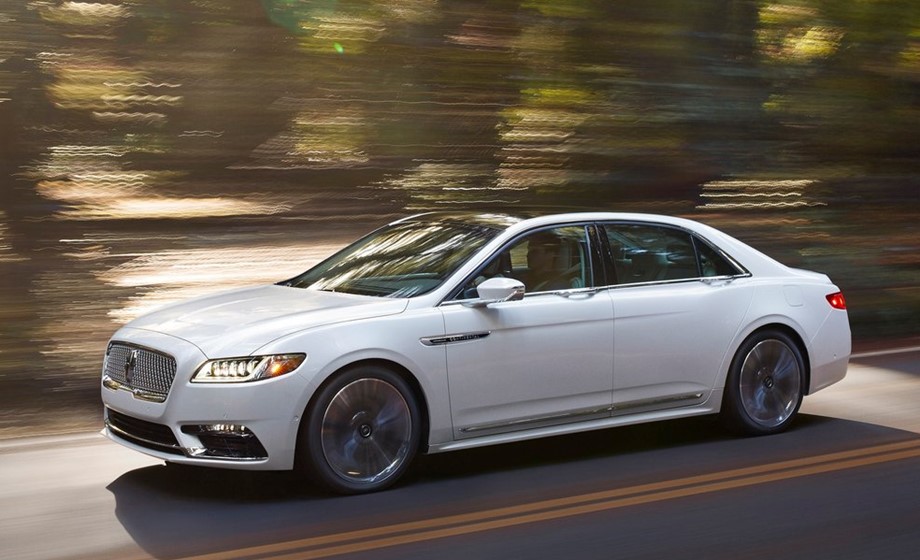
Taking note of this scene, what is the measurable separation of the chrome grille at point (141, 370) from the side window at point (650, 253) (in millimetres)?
2893

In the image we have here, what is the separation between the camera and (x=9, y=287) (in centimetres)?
1028

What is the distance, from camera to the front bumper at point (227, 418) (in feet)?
20.8

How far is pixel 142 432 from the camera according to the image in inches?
265

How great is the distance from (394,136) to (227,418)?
7.36 meters

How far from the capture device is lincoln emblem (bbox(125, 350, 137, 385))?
680 cm

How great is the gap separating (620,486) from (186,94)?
281 inches

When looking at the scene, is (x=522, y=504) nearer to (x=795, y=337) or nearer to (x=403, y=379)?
(x=403, y=379)

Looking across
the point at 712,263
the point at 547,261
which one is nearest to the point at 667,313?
the point at 712,263

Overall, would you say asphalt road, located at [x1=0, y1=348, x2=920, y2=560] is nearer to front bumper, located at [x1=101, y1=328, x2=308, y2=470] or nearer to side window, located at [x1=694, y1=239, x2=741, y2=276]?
front bumper, located at [x1=101, y1=328, x2=308, y2=470]

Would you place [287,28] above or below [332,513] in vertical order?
above

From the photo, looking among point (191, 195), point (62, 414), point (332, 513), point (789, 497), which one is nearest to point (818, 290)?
point (789, 497)

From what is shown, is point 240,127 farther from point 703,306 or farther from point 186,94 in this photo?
point 703,306

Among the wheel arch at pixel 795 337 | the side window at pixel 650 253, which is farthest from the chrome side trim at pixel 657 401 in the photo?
the side window at pixel 650 253

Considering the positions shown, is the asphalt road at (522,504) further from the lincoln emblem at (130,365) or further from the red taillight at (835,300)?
the red taillight at (835,300)
